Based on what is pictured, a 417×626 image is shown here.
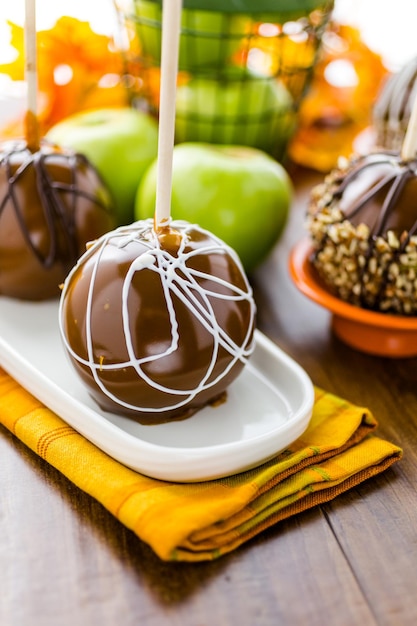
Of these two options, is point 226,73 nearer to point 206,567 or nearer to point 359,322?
point 359,322

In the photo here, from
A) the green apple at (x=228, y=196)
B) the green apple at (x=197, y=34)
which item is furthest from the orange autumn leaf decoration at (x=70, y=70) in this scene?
the green apple at (x=228, y=196)

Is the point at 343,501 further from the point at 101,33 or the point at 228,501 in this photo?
the point at 101,33

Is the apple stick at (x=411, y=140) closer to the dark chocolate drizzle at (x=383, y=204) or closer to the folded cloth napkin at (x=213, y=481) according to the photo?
the dark chocolate drizzle at (x=383, y=204)

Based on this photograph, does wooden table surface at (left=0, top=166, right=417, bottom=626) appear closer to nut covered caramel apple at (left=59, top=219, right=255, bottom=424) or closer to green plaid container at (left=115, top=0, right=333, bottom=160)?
nut covered caramel apple at (left=59, top=219, right=255, bottom=424)

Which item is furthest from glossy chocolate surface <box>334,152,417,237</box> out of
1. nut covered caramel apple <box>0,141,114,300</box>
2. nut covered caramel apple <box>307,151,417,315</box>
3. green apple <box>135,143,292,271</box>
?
nut covered caramel apple <box>0,141,114,300</box>

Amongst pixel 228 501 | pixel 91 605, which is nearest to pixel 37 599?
pixel 91 605

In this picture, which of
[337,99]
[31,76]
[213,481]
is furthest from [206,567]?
[337,99]
